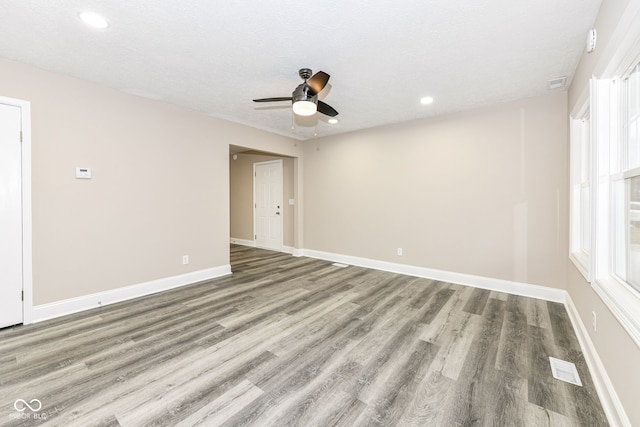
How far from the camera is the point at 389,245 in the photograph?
4.88 metres

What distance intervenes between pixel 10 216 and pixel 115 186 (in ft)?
3.11

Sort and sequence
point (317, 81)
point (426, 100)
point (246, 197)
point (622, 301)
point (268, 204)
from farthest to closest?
Answer: point (246, 197), point (268, 204), point (426, 100), point (317, 81), point (622, 301)

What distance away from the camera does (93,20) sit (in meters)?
2.06

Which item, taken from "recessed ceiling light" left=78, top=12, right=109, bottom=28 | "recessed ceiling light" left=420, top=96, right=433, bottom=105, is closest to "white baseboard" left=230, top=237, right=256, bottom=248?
"recessed ceiling light" left=420, top=96, right=433, bottom=105

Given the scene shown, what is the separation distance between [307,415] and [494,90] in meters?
3.96

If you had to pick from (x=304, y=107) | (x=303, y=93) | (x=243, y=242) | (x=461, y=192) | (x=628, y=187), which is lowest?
(x=243, y=242)

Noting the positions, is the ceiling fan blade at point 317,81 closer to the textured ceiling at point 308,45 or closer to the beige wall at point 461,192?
the textured ceiling at point 308,45

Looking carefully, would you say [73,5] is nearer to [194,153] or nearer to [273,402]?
[194,153]

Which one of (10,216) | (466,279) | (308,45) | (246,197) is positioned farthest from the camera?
(246,197)

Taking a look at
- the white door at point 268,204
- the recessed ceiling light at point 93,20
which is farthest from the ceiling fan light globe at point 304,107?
the white door at point 268,204

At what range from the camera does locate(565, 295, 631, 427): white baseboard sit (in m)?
1.49

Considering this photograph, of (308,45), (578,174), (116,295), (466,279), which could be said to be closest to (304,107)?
(308,45)

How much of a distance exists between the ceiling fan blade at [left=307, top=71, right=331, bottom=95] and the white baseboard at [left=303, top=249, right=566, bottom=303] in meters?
3.36

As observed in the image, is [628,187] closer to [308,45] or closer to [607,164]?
→ [607,164]
